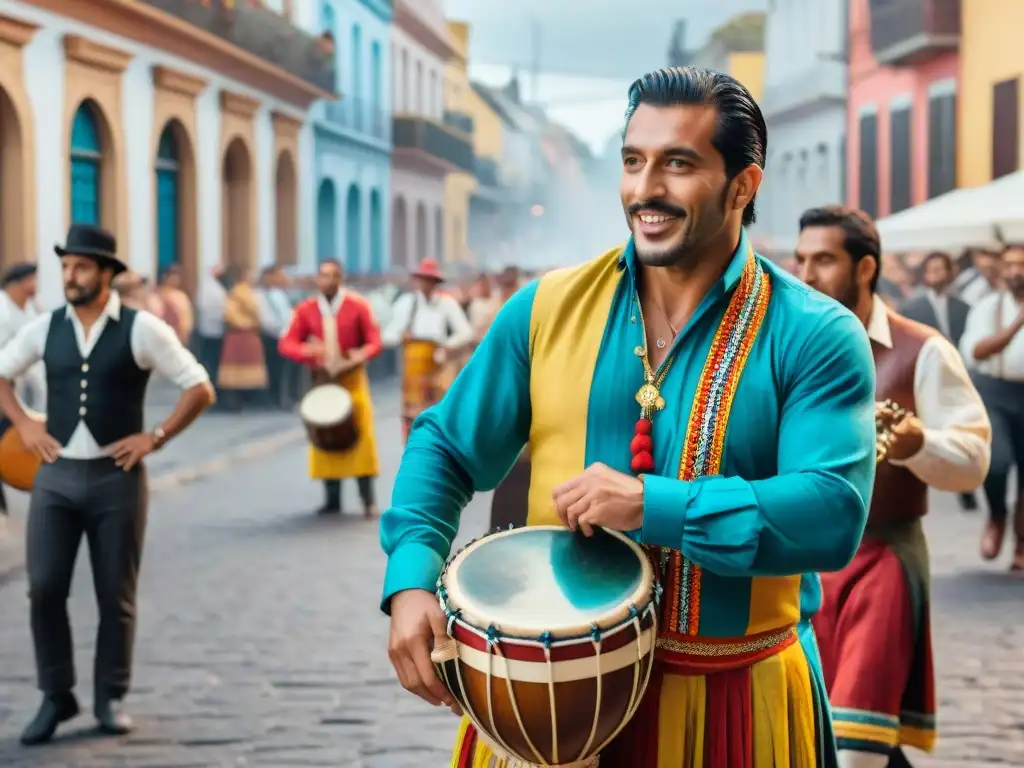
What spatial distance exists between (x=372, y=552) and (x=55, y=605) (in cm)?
416

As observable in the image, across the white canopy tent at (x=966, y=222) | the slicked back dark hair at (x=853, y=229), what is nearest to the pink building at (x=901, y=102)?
the white canopy tent at (x=966, y=222)

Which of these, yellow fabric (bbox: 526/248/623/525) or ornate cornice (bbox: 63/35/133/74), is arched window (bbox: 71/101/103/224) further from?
yellow fabric (bbox: 526/248/623/525)

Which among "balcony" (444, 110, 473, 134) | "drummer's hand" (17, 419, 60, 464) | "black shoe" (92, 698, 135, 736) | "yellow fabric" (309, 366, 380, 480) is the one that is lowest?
"black shoe" (92, 698, 135, 736)

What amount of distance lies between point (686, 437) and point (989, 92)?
25.4 metres

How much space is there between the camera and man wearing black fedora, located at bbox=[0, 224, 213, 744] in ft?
20.9

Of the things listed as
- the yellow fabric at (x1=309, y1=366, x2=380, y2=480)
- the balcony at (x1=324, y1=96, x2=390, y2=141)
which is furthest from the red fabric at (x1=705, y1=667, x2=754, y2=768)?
the balcony at (x1=324, y1=96, x2=390, y2=141)

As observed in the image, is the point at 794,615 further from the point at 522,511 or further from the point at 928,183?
the point at 928,183

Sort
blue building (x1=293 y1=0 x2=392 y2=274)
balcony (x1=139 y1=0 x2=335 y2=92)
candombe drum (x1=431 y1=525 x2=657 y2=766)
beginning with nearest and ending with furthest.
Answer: candombe drum (x1=431 y1=525 x2=657 y2=766) < balcony (x1=139 y1=0 x2=335 y2=92) < blue building (x1=293 y1=0 x2=392 y2=274)

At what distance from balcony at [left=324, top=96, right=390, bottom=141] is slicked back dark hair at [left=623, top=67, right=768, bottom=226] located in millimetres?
32735

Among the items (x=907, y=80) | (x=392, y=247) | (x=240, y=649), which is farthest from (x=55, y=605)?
(x=392, y=247)

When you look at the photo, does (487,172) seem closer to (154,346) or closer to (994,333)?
(994,333)

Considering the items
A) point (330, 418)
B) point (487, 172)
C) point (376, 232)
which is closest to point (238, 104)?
point (330, 418)

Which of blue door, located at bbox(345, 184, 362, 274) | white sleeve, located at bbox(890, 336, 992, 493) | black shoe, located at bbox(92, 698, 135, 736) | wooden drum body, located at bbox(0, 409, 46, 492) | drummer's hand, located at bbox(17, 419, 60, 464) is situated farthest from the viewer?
blue door, located at bbox(345, 184, 362, 274)

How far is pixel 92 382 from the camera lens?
21.3 ft
